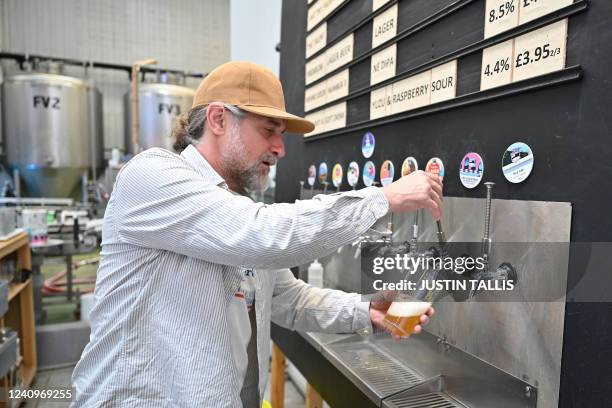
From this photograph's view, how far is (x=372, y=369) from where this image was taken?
1.50 meters

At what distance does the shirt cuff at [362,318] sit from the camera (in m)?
1.23

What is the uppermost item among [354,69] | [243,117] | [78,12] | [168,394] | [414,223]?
[78,12]

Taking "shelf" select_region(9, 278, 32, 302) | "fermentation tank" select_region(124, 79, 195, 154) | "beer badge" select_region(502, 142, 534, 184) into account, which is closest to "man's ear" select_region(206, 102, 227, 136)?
"beer badge" select_region(502, 142, 534, 184)

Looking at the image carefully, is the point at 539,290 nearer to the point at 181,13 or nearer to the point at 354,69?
the point at 354,69

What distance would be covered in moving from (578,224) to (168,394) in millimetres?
986

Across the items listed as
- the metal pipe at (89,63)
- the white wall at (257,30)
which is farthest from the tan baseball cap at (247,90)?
the metal pipe at (89,63)

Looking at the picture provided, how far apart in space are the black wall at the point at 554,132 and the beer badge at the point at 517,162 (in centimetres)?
2

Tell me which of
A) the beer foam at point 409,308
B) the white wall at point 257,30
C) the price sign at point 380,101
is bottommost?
the beer foam at point 409,308

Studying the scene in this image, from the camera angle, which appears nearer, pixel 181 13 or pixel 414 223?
pixel 414 223

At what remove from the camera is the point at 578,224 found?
3.07 feet

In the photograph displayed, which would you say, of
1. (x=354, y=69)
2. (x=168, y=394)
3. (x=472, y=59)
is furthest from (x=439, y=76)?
(x=168, y=394)

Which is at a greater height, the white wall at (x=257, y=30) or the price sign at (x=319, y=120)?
the white wall at (x=257, y=30)

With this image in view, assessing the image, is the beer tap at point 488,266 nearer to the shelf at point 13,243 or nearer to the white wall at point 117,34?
the shelf at point 13,243

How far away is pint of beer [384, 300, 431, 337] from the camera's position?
3.43 ft
